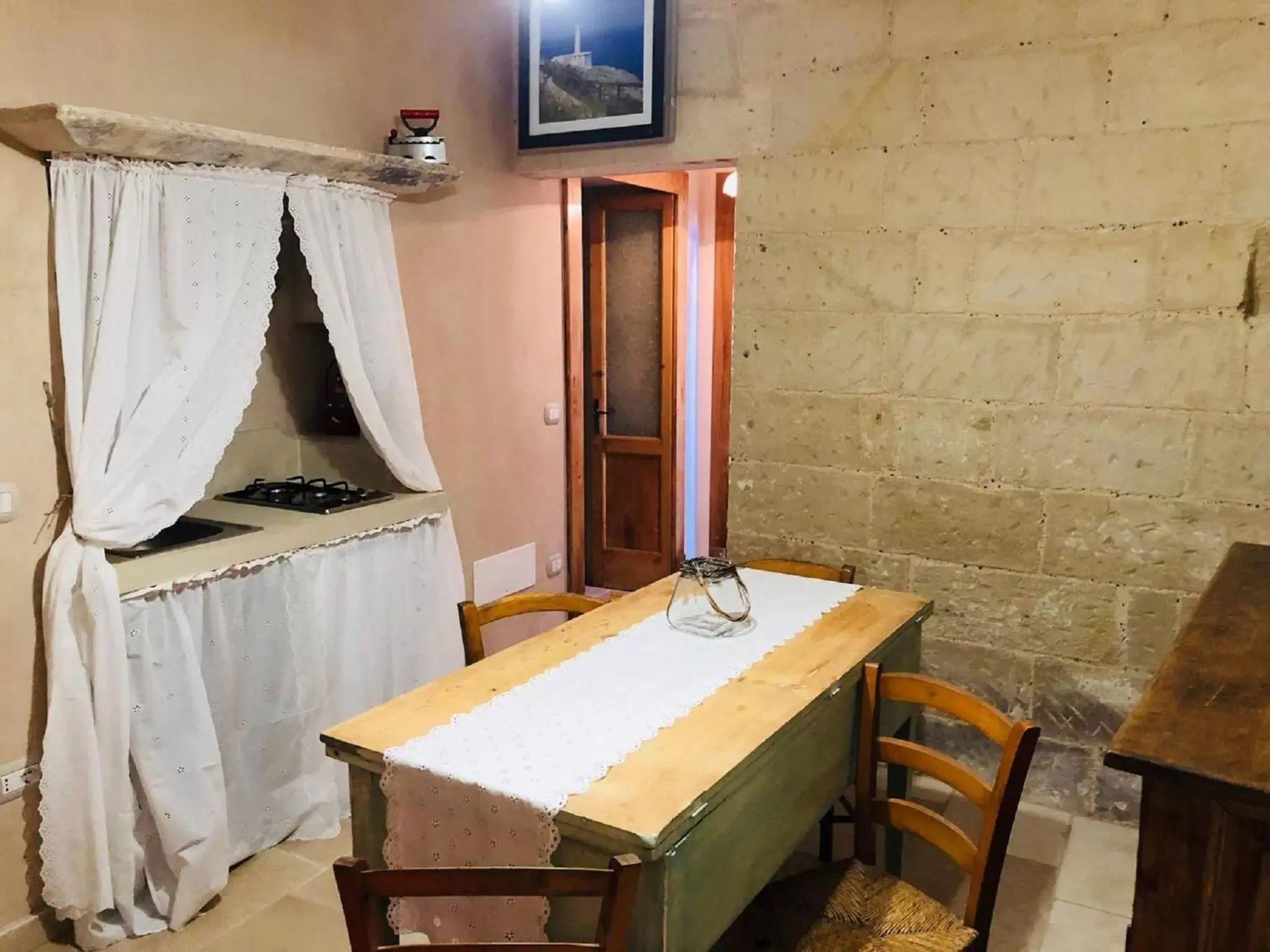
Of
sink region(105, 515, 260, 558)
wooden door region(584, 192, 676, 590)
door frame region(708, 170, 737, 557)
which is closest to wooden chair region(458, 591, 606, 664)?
sink region(105, 515, 260, 558)

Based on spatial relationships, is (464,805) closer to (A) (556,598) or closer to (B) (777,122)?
(A) (556,598)

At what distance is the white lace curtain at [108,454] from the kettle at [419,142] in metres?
0.85

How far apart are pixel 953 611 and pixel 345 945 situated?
6.91 feet

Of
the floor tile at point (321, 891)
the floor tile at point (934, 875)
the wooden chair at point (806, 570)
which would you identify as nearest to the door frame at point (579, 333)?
the wooden chair at point (806, 570)

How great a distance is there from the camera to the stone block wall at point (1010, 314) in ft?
9.17

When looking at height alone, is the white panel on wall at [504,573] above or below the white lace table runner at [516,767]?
below

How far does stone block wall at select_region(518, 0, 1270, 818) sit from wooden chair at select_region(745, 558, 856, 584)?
1.16 ft

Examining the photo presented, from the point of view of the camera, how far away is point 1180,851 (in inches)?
53.4

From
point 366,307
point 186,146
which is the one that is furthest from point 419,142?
point 186,146

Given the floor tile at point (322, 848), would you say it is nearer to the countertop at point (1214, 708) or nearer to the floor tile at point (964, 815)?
the floor tile at point (964, 815)

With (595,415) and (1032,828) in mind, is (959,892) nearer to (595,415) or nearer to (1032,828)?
(1032,828)

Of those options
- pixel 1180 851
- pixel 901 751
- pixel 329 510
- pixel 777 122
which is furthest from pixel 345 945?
pixel 777 122

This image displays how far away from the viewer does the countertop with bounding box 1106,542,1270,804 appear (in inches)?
52.6

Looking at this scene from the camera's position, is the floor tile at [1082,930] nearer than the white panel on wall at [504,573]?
Yes
